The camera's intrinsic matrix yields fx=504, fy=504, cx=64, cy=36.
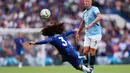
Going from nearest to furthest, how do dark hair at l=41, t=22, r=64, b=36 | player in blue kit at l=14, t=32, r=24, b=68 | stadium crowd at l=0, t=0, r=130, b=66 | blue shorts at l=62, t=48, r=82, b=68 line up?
dark hair at l=41, t=22, r=64, b=36 < blue shorts at l=62, t=48, r=82, b=68 < player in blue kit at l=14, t=32, r=24, b=68 < stadium crowd at l=0, t=0, r=130, b=66

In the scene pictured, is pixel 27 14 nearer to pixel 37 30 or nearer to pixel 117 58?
pixel 37 30

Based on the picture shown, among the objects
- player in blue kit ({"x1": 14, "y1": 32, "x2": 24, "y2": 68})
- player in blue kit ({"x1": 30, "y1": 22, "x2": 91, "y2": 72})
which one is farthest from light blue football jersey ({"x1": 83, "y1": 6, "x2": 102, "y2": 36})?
player in blue kit ({"x1": 14, "y1": 32, "x2": 24, "y2": 68})

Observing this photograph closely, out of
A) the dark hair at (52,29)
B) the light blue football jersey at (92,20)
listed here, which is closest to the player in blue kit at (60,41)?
the dark hair at (52,29)

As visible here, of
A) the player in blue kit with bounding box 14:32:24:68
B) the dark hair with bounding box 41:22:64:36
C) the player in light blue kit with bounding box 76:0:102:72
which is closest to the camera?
the dark hair with bounding box 41:22:64:36

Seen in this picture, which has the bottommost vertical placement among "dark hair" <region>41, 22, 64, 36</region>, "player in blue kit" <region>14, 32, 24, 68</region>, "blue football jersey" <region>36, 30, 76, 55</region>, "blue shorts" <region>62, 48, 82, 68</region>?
"player in blue kit" <region>14, 32, 24, 68</region>

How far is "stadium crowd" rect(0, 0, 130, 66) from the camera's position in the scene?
942 inches

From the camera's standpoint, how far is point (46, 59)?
78.9 feet

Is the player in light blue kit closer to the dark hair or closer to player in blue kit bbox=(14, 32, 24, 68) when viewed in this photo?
the dark hair

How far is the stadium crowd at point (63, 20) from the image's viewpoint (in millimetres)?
23922

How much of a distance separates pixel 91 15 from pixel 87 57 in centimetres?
120

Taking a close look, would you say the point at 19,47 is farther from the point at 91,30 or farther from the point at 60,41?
the point at 60,41

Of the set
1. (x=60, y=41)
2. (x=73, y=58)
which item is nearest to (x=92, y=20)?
(x=73, y=58)

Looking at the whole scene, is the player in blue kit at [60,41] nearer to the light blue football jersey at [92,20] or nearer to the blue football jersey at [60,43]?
the blue football jersey at [60,43]

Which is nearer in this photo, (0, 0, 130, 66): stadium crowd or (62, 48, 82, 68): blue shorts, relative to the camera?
(62, 48, 82, 68): blue shorts
